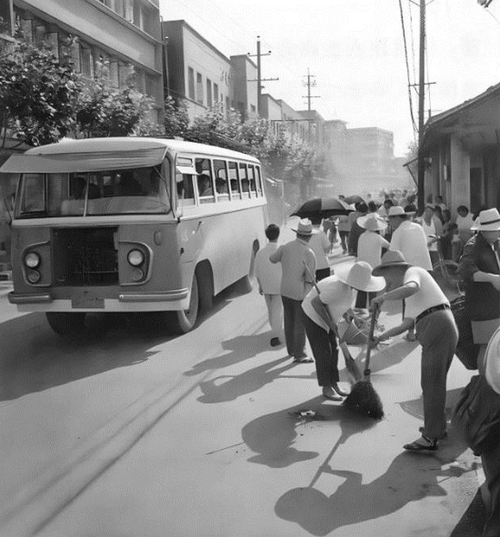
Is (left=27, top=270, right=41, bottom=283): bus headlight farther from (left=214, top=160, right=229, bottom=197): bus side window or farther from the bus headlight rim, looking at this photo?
(left=214, top=160, right=229, bottom=197): bus side window

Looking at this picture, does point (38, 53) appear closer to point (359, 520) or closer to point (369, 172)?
point (359, 520)

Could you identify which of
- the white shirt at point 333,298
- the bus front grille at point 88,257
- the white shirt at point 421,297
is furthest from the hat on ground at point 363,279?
the bus front grille at point 88,257

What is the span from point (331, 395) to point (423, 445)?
1.52 metres

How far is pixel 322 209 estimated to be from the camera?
48.5 ft

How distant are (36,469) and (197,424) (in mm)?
1438

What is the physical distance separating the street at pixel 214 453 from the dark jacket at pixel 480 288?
2.94ft

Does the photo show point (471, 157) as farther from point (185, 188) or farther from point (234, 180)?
point (185, 188)

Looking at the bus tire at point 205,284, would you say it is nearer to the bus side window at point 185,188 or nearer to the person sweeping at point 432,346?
the bus side window at point 185,188

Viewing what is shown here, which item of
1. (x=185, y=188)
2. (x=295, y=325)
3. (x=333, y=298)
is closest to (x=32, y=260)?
(x=185, y=188)

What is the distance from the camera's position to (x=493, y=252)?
668cm

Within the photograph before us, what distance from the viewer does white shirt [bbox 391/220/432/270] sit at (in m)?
9.67

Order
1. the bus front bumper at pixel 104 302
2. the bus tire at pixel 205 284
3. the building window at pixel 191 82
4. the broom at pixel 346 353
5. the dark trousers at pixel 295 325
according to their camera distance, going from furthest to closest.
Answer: the building window at pixel 191 82 → the bus tire at pixel 205 284 → the bus front bumper at pixel 104 302 → the dark trousers at pixel 295 325 → the broom at pixel 346 353

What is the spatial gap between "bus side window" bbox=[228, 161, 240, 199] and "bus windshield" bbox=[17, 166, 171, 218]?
3552 millimetres

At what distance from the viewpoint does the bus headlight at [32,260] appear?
9461mm
